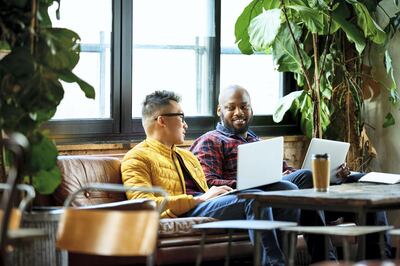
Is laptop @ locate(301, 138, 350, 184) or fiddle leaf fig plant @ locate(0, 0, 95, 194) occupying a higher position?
fiddle leaf fig plant @ locate(0, 0, 95, 194)

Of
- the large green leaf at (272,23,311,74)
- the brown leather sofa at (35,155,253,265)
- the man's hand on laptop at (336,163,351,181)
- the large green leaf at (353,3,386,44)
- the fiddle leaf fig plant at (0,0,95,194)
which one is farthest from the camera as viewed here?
the large green leaf at (272,23,311,74)

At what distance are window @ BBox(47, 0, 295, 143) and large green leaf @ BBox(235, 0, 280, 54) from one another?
25 centimetres

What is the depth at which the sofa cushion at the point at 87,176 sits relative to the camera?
17.8 ft

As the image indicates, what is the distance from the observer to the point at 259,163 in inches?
208

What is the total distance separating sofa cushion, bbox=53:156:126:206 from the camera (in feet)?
17.8

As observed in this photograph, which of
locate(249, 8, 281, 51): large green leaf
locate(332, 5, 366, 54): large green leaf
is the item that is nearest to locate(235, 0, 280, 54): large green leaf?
locate(249, 8, 281, 51): large green leaf

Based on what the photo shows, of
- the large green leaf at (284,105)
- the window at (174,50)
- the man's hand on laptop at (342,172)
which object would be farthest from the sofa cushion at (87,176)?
the large green leaf at (284,105)

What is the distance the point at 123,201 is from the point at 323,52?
100 inches

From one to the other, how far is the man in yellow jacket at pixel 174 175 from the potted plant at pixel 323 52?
105cm

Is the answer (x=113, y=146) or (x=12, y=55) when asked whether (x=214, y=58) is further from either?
(x=12, y=55)

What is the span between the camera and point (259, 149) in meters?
5.24

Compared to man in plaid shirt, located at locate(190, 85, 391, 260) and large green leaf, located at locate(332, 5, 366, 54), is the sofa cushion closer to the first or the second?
man in plaid shirt, located at locate(190, 85, 391, 260)

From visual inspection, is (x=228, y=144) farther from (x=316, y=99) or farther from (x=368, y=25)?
(x=368, y=25)

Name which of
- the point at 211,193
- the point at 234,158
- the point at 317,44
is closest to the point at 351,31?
the point at 317,44
